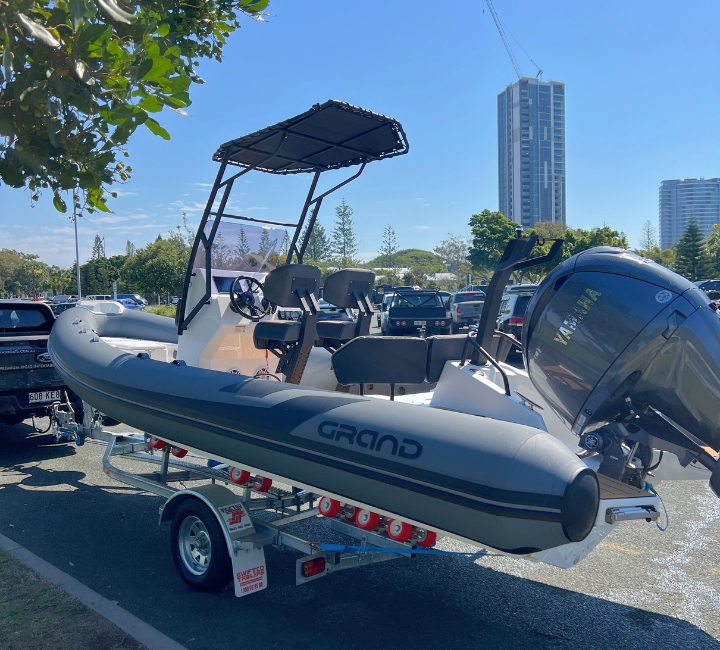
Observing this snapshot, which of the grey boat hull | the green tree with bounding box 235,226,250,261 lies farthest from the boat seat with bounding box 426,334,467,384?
the green tree with bounding box 235,226,250,261

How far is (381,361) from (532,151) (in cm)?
9606

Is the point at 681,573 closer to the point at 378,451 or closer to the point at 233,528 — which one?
the point at 378,451

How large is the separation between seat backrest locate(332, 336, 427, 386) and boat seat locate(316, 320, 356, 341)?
1156 millimetres

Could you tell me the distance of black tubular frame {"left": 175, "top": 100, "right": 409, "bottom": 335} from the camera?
5.28 meters

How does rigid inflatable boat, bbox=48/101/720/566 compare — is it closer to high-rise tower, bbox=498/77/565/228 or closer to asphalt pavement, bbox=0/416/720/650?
asphalt pavement, bbox=0/416/720/650

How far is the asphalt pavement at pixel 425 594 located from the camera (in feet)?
11.2

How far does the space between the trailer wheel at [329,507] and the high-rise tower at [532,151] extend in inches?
3426

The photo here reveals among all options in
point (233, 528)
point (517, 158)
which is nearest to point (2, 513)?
point (233, 528)

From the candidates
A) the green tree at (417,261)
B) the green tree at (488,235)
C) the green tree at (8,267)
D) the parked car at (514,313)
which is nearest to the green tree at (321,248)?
the green tree at (417,261)

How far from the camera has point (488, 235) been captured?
45062 millimetres

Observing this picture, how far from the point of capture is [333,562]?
11.8 ft

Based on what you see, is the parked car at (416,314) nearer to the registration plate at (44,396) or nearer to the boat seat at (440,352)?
the registration plate at (44,396)

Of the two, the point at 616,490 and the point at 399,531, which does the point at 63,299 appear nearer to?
the point at 399,531

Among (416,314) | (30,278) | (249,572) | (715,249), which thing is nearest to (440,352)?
(249,572)
